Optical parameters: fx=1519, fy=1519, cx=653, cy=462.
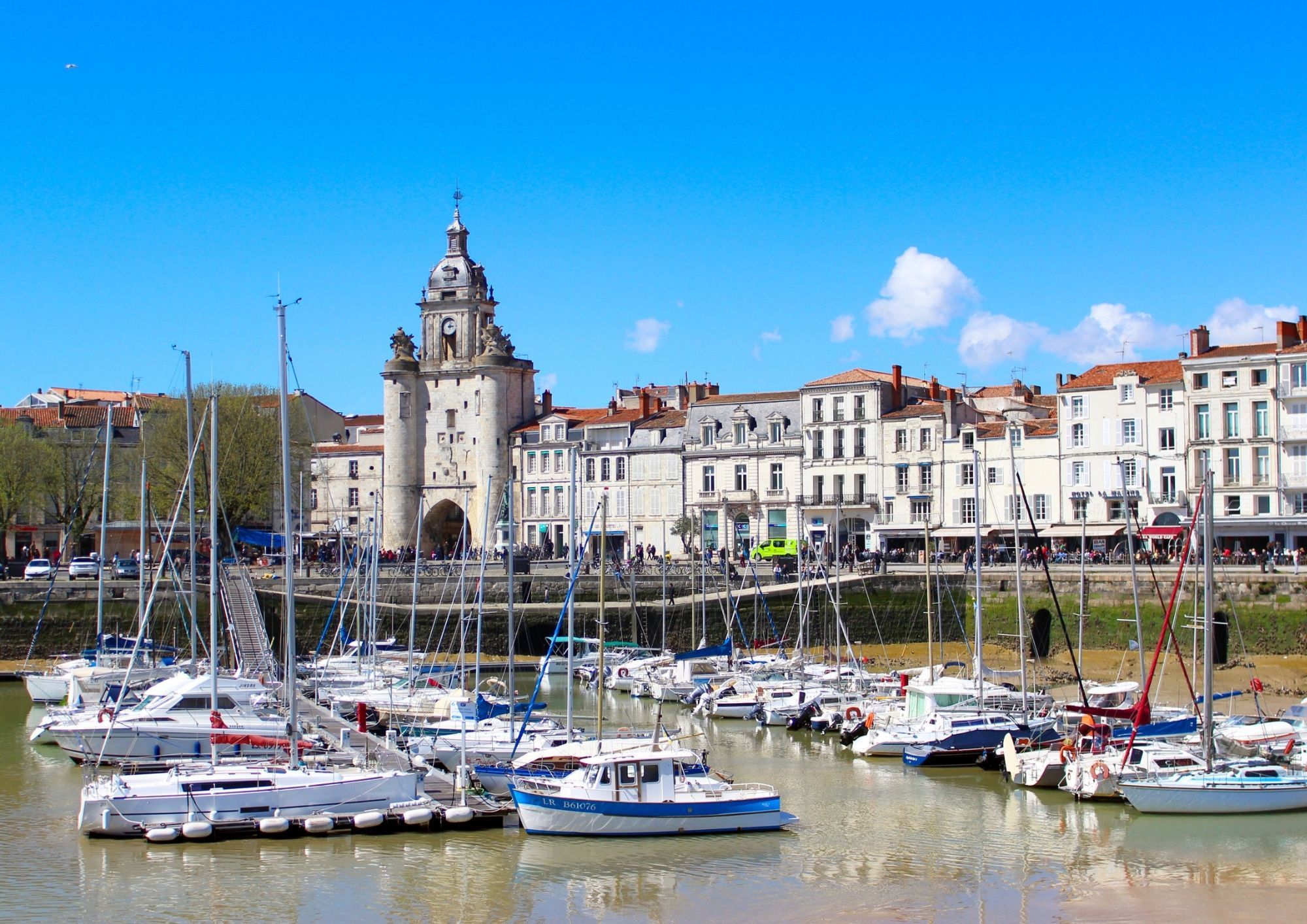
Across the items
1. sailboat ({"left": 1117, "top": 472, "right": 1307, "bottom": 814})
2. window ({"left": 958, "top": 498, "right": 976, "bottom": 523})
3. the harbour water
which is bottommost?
the harbour water

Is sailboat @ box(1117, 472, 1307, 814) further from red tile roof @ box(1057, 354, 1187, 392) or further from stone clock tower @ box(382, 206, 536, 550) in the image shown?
stone clock tower @ box(382, 206, 536, 550)

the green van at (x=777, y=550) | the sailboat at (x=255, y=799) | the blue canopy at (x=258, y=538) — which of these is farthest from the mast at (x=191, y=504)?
the green van at (x=777, y=550)

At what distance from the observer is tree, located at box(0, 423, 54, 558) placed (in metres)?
64.1

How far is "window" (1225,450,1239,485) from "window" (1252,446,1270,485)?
56cm

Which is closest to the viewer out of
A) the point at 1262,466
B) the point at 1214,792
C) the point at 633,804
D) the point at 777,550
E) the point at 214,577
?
the point at 633,804

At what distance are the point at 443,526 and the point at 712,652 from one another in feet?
99.6

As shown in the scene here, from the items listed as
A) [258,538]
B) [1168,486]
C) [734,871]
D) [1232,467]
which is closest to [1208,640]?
[734,871]

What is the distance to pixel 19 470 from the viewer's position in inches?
2534

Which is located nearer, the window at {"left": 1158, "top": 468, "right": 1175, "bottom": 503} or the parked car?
the window at {"left": 1158, "top": 468, "right": 1175, "bottom": 503}

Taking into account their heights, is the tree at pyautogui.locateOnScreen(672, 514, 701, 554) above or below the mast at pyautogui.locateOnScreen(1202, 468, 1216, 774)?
above

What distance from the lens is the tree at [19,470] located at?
2522 inches

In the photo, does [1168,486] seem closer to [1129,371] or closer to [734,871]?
[1129,371]

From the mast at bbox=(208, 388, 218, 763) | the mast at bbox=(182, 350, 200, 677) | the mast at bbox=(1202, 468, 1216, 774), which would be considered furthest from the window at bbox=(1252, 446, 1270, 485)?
the mast at bbox=(208, 388, 218, 763)

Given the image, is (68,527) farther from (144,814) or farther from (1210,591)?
(1210,591)
